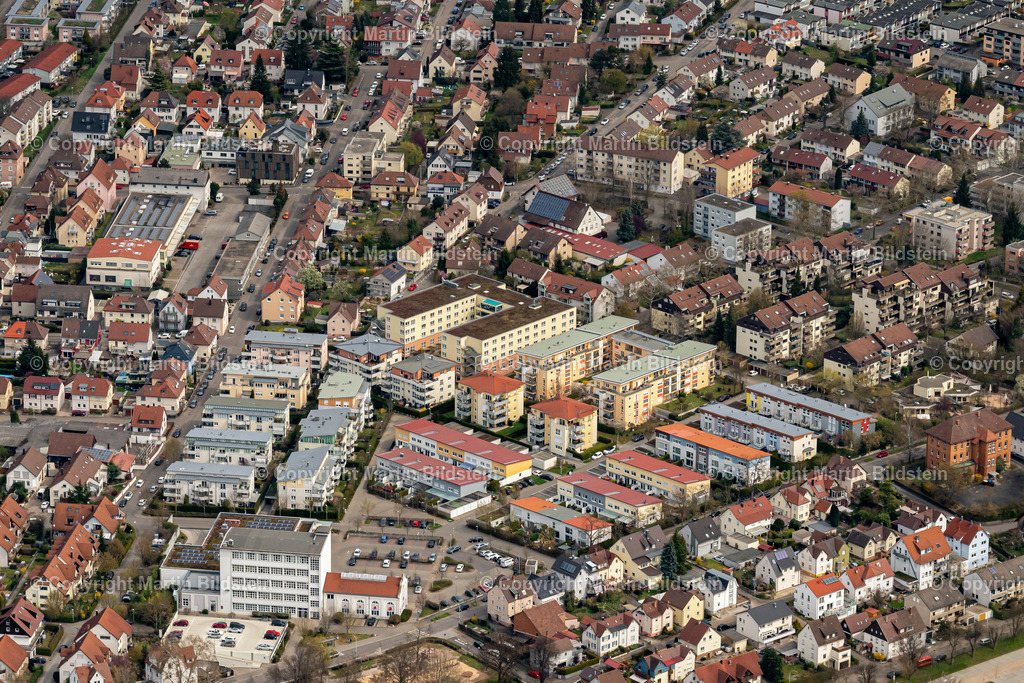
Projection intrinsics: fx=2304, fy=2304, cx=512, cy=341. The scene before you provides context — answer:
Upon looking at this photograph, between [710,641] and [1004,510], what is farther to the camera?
[1004,510]

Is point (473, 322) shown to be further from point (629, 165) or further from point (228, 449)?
point (629, 165)

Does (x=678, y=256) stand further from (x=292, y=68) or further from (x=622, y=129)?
(x=292, y=68)

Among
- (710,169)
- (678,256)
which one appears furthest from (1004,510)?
(710,169)

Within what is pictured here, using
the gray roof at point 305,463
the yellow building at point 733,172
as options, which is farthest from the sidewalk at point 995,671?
the yellow building at point 733,172

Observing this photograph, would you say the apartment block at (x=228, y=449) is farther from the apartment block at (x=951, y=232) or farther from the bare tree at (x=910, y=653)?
the apartment block at (x=951, y=232)

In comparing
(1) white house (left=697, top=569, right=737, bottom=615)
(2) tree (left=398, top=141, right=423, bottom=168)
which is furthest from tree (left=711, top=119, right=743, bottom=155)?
(1) white house (left=697, top=569, right=737, bottom=615)

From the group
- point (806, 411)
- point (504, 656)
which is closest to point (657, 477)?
point (806, 411)
